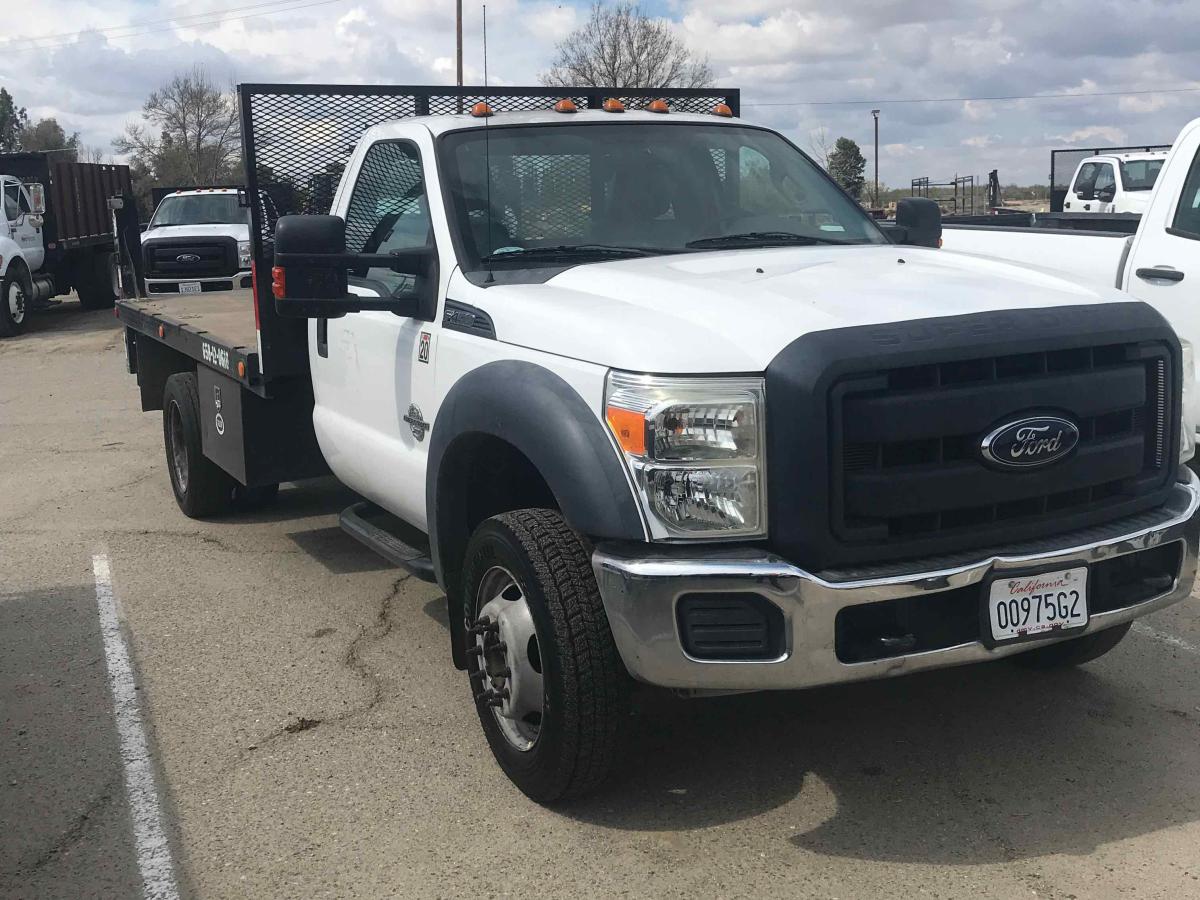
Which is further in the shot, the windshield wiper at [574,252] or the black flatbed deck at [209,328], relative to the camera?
the black flatbed deck at [209,328]

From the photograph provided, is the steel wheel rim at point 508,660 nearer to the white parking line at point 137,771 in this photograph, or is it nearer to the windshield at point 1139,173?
the white parking line at point 137,771

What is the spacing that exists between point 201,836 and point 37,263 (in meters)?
19.2

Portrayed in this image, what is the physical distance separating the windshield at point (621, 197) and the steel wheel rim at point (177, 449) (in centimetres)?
350

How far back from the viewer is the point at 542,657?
3.49 m

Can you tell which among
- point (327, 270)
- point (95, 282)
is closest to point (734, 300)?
point (327, 270)

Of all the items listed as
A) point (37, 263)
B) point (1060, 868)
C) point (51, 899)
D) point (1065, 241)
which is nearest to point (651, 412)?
point (1060, 868)

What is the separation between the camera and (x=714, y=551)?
127 inches

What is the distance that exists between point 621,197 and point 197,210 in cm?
1650

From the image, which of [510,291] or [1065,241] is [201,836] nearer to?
[510,291]

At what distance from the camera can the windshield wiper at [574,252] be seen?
4.36 metres

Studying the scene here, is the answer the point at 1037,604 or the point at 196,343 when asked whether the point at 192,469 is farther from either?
the point at 1037,604

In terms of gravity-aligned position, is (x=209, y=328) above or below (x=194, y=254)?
below

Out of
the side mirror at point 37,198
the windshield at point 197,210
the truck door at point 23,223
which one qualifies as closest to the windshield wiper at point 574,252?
the windshield at point 197,210

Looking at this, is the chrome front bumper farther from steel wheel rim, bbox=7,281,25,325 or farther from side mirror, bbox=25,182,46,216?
side mirror, bbox=25,182,46,216
